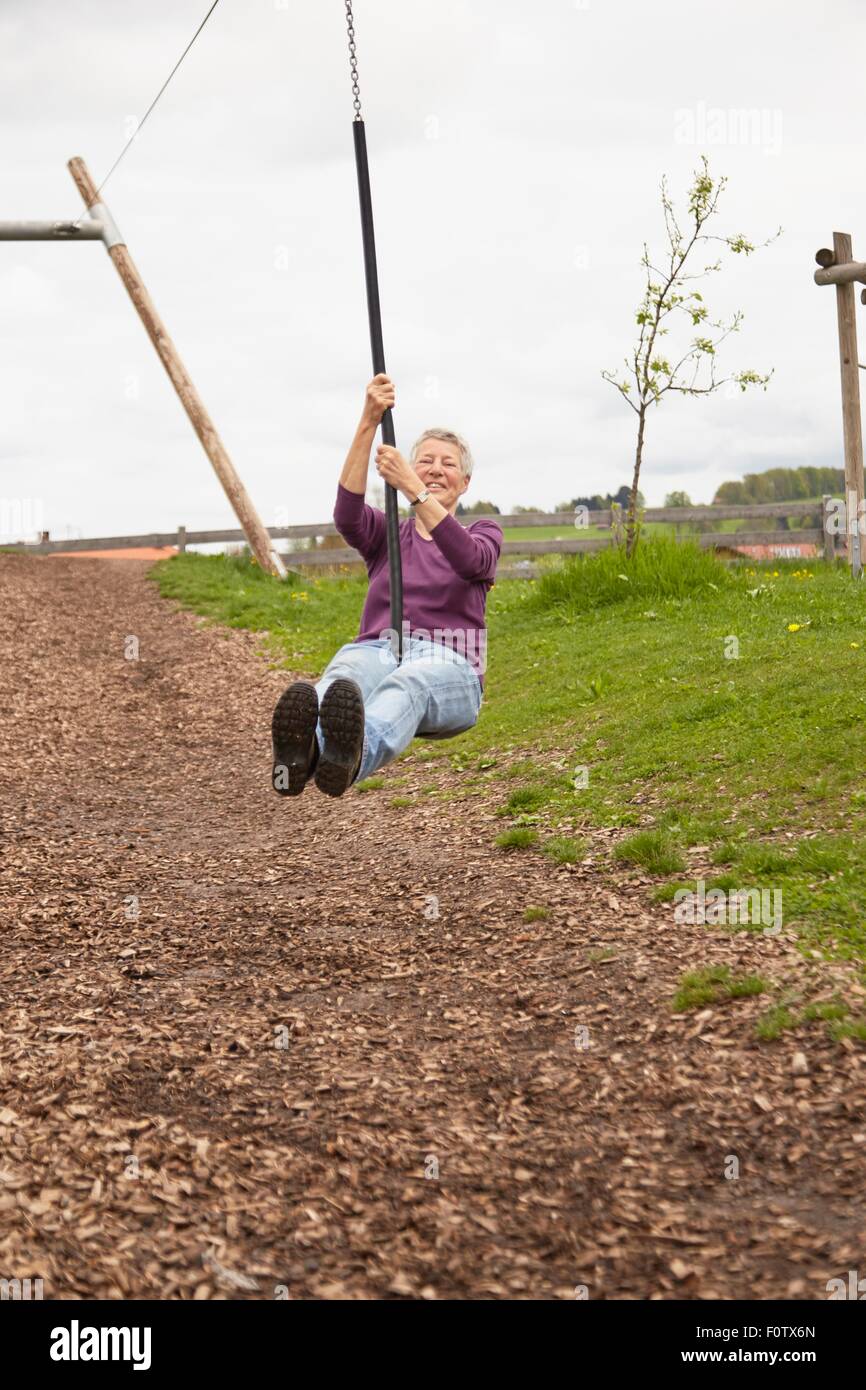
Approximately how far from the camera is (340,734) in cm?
455

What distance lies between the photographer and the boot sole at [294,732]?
15.2 ft

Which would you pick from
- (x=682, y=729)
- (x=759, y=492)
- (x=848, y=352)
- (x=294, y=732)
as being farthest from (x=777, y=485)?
(x=294, y=732)

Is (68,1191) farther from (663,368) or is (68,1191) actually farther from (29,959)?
(663,368)

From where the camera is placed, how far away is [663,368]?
44.8ft

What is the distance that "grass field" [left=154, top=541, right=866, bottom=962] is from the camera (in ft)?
19.3

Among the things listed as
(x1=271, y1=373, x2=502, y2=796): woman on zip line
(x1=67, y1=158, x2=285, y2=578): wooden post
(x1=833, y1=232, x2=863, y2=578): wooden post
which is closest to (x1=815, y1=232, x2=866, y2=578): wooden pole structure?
(x1=833, y1=232, x2=863, y2=578): wooden post

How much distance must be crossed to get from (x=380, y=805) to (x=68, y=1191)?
497cm

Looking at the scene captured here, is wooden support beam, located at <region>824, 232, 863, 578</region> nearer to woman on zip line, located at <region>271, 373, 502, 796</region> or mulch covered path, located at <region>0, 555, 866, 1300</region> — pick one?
mulch covered path, located at <region>0, 555, 866, 1300</region>

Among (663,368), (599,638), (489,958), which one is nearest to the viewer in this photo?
(489,958)

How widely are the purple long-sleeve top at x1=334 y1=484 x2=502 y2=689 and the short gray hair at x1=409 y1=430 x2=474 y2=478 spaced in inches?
10.1

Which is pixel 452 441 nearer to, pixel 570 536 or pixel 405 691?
pixel 405 691

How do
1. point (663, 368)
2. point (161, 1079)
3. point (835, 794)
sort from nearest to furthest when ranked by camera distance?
point (161, 1079)
point (835, 794)
point (663, 368)

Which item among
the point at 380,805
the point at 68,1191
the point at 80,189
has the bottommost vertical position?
the point at 68,1191
